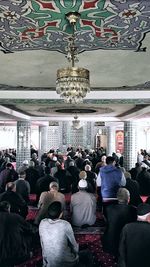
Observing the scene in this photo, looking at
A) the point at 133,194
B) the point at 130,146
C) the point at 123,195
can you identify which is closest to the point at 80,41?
the point at 123,195

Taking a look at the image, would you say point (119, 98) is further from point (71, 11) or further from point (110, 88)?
point (71, 11)

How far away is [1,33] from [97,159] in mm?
7598

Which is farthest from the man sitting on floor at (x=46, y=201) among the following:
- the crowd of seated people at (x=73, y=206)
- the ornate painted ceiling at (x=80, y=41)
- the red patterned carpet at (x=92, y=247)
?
the ornate painted ceiling at (x=80, y=41)

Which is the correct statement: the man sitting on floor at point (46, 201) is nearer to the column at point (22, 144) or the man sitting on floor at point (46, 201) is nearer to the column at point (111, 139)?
the column at point (22, 144)

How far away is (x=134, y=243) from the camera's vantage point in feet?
7.83

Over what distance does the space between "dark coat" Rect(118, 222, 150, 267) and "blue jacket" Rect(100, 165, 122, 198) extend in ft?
6.76

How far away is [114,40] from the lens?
10.0ft

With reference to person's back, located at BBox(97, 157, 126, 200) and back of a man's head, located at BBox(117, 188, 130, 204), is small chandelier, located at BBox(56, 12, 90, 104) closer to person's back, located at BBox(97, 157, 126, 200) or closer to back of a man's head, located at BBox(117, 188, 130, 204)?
back of a man's head, located at BBox(117, 188, 130, 204)

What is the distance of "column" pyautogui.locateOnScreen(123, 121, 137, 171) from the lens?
1128cm

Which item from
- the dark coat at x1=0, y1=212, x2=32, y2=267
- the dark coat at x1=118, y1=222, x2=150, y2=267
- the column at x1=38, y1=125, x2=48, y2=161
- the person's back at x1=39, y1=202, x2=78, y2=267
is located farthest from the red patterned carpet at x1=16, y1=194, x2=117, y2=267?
the column at x1=38, y1=125, x2=48, y2=161

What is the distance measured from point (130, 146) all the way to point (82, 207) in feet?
24.2

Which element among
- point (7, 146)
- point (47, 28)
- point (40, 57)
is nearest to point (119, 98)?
point (40, 57)

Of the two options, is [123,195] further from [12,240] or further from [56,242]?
[12,240]

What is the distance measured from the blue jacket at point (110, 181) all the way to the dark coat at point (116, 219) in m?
1.29
